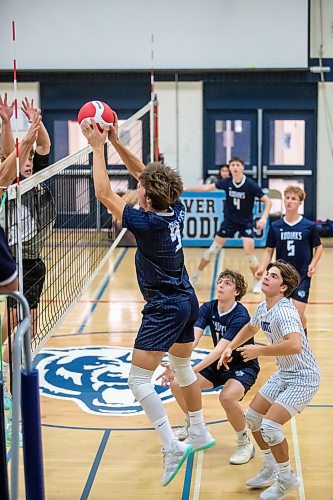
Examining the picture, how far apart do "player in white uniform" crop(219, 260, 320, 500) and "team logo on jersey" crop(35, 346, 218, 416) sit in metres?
1.90

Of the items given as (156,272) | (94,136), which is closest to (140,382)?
(156,272)

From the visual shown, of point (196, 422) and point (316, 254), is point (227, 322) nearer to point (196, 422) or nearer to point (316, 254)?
point (196, 422)

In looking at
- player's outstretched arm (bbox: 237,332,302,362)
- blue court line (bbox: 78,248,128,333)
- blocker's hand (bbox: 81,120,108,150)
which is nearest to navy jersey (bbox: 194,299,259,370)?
player's outstretched arm (bbox: 237,332,302,362)

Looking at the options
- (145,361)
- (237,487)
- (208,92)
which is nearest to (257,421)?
(237,487)

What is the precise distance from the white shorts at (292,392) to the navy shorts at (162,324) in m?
0.77

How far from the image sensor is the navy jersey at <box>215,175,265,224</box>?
12.9 meters

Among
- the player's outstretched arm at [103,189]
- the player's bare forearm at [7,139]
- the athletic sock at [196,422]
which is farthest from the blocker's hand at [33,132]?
the athletic sock at [196,422]

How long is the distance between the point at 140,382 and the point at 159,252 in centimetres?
84

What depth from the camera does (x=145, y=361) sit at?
5785mm

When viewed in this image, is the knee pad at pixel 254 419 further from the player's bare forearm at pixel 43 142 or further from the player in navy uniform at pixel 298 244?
the player's bare forearm at pixel 43 142

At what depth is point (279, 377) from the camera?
6.10 metres

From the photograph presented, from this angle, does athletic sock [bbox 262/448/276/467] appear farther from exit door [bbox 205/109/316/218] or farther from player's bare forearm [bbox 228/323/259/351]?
exit door [bbox 205/109/316/218]

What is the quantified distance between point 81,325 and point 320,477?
4.99 metres

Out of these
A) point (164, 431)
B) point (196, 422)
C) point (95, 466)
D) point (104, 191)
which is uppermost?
point (104, 191)
